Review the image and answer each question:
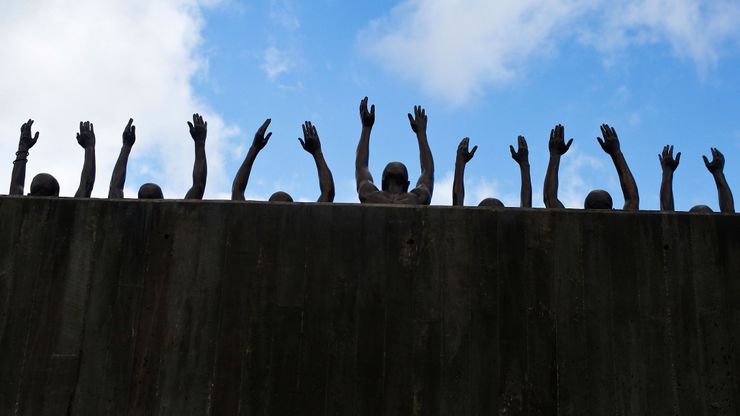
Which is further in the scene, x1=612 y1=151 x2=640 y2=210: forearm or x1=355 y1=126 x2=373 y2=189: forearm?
x1=355 y1=126 x2=373 y2=189: forearm

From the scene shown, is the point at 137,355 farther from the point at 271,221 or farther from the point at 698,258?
the point at 698,258

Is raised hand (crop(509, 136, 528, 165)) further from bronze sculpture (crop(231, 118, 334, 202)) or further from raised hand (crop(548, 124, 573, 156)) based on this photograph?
bronze sculpture (crop(231, 118, 334, 202))

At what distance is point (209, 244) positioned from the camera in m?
10.2

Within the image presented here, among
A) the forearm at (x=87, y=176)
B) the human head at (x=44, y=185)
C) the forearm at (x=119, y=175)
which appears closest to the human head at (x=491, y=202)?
the forearm at (x=119, y=175)

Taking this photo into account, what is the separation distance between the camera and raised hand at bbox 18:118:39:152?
1193 cm

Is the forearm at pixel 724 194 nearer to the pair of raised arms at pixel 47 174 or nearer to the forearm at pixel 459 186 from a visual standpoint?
the forearm at pixel 459 186

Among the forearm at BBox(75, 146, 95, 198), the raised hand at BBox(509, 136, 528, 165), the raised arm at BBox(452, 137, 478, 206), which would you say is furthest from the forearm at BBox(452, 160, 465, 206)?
the forearm at BBox(75, 146, 95, 198)

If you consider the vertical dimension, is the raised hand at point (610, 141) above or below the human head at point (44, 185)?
above

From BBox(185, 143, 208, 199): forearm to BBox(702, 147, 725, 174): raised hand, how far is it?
7.80 m

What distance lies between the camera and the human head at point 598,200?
36.6 ft

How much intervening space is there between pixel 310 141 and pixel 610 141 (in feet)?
14.9

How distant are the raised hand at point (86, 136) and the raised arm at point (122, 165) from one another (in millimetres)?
476

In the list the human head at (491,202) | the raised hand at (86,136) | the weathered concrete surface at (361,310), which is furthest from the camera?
the raised hand at (86,136)

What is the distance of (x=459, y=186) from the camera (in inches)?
447
